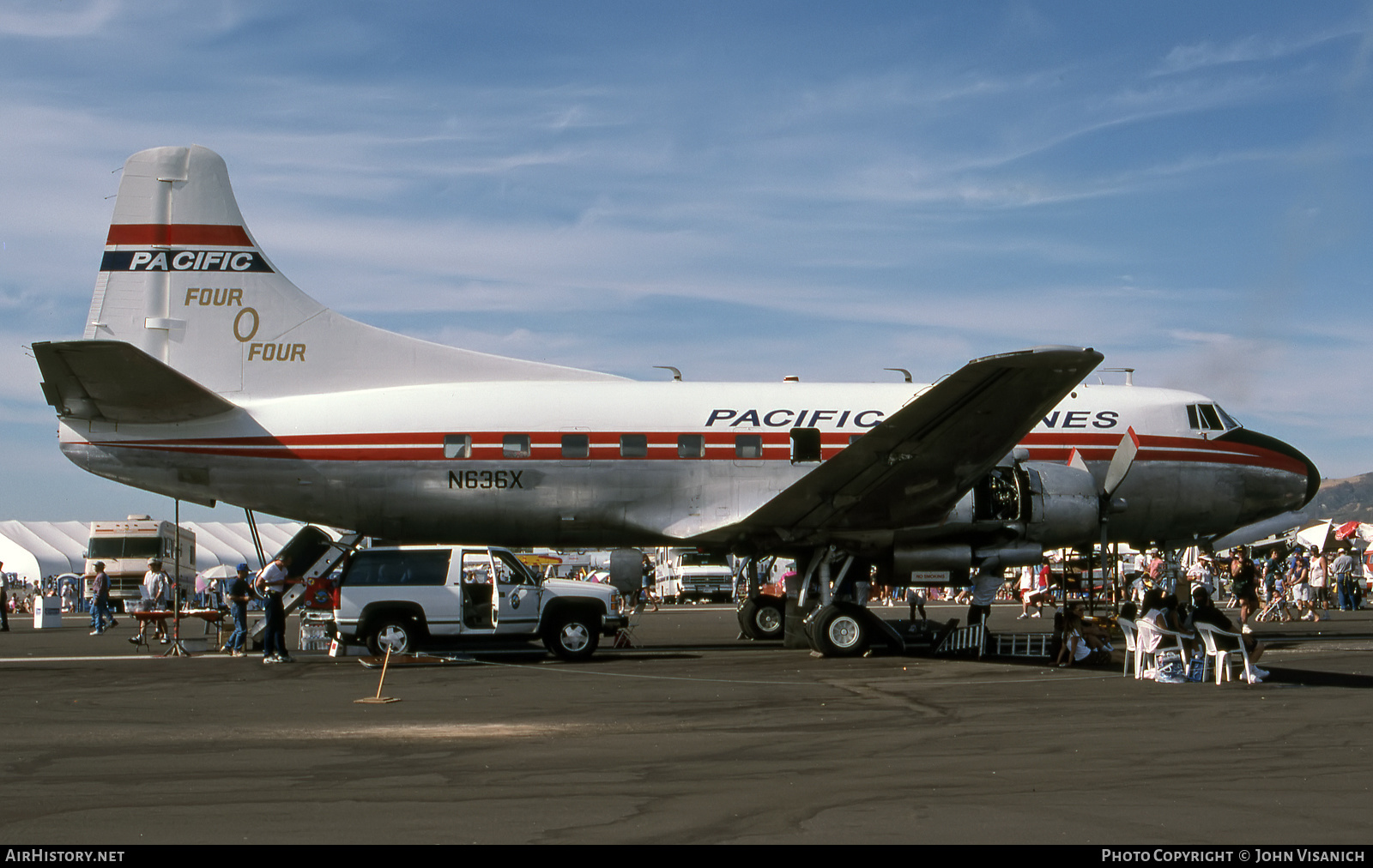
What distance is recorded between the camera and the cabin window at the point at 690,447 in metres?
18.7

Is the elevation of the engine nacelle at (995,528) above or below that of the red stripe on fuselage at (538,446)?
below

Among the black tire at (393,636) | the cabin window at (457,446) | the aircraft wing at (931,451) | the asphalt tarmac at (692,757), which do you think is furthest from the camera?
the cabin window at (457,446)

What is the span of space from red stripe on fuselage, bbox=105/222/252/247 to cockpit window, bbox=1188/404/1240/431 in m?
16.4

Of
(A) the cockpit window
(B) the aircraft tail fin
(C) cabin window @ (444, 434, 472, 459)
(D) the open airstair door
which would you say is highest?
(B) the aircraft tail fin

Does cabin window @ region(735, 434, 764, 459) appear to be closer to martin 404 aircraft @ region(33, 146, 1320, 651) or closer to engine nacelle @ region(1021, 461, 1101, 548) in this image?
martin 404 aircraft @ region(33, 146, 1320, 651)

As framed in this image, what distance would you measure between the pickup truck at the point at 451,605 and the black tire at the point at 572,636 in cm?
1

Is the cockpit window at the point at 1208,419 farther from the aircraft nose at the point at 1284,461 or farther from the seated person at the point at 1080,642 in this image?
the seated person at the point at 1080,642

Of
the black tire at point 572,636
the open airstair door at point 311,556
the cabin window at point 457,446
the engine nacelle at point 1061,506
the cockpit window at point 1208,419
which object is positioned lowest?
the black tire at point 572,636

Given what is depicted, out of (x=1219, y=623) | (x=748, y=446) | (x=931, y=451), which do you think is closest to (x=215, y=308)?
(x=748, y=446)

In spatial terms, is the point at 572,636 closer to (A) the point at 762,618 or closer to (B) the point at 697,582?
(A) the point at 762,618

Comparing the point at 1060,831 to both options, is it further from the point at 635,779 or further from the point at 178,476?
the point at 178,476

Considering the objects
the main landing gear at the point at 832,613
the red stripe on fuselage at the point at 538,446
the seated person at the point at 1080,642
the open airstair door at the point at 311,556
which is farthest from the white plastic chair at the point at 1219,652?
the open airstair door at the point at 311,556

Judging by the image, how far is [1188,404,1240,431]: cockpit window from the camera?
2041 cm

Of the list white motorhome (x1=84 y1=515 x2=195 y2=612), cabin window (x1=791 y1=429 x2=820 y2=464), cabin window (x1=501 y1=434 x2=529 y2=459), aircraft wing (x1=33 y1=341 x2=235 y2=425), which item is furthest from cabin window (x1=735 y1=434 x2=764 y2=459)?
white motorhome (x1=84 y1=515 x2=195 y2=612)
